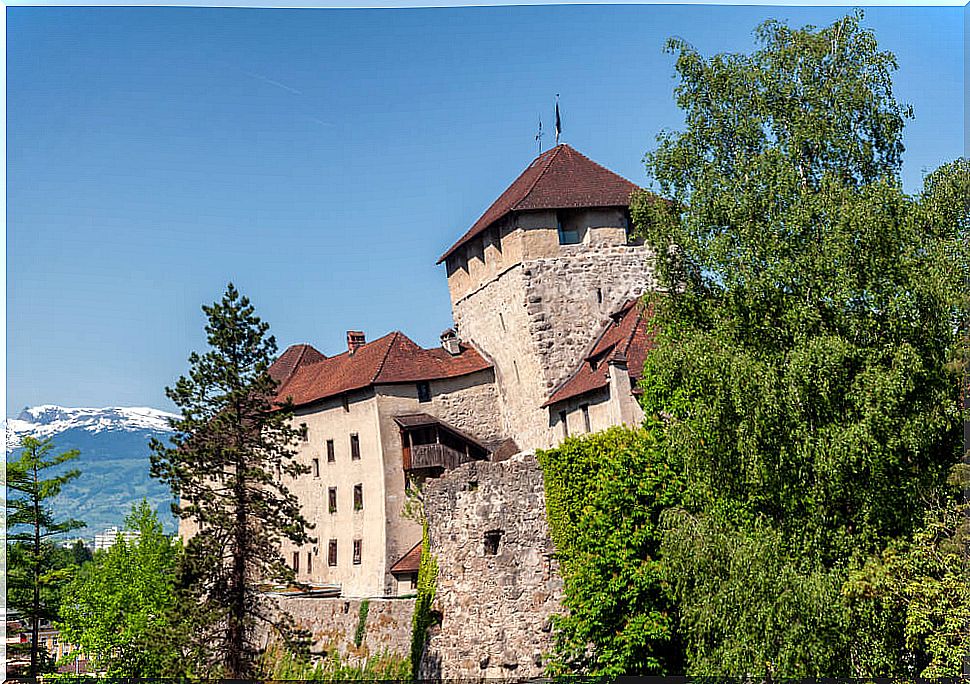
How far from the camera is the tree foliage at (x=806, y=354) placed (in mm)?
11562

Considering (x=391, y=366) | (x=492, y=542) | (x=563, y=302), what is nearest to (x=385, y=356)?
(x=391, y=366)

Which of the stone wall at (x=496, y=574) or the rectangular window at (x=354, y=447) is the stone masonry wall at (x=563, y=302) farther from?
the stone wall at (x=496, y=574)

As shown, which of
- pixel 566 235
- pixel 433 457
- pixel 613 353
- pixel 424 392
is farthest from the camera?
pixel 424 392

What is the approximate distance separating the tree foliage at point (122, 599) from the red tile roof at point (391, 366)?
18.6 feet

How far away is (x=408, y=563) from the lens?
80.4 ft

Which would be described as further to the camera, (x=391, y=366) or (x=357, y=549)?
(x=391, y=366)

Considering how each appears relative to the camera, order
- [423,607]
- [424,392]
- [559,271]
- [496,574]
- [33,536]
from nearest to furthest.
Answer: [496,574], [423,607], [559,271], [33,536], [424,392]

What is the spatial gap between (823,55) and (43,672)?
835 inches

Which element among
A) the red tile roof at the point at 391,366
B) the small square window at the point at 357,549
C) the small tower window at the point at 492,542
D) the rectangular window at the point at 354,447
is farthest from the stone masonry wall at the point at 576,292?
the small tower window at the point at 492,542

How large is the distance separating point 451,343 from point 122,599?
1097 cm

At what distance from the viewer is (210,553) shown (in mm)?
19359

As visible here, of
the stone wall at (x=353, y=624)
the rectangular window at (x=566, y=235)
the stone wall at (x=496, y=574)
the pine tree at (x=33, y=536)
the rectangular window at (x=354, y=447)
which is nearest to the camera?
the stone wall at (x=496, y=574)

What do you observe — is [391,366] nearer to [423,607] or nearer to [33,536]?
[423,607]

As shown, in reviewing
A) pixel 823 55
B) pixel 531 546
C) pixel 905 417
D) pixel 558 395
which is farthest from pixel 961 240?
pixel 558 395
